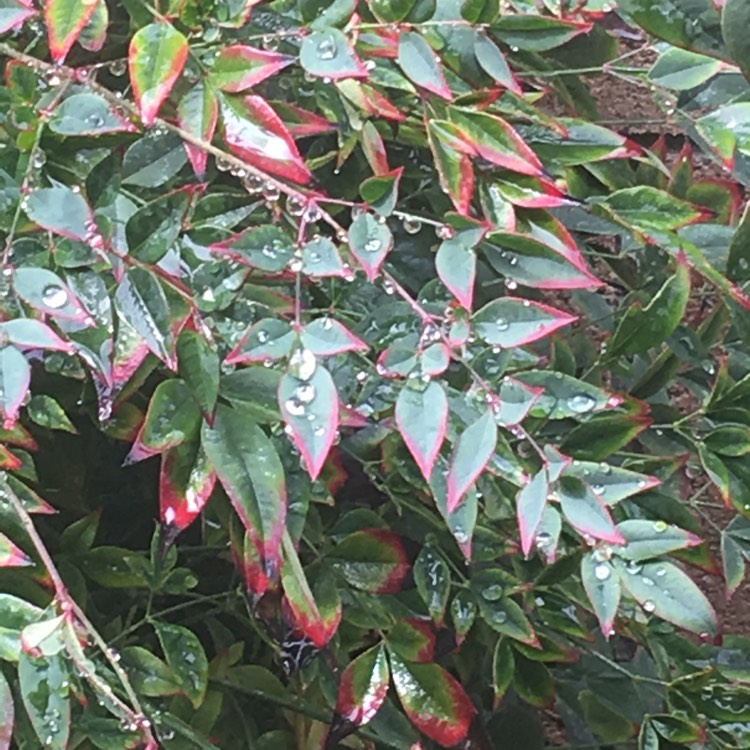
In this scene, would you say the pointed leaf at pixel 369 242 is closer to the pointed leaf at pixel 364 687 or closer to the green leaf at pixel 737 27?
the green leaf at pixel 737 27

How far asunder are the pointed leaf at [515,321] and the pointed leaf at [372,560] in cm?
21

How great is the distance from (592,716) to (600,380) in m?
0.28

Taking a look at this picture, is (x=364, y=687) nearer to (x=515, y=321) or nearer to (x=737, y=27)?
(x=515, y=321)

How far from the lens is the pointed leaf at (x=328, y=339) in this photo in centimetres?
46

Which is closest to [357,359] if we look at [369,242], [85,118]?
[369,242]

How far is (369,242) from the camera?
1.62ft

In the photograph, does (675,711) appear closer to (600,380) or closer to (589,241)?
(600,380)

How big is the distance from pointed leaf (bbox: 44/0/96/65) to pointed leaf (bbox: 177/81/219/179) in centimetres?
6

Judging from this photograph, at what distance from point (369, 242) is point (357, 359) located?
0.10m

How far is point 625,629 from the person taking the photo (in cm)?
71

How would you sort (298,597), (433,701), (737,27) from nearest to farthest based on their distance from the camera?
(737,27) < (298,597) < (433,701)

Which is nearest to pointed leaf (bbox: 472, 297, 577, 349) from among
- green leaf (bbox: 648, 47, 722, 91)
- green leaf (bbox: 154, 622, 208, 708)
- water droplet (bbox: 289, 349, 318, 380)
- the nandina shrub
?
the nandina shrub

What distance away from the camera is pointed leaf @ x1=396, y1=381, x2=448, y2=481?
1.49ft

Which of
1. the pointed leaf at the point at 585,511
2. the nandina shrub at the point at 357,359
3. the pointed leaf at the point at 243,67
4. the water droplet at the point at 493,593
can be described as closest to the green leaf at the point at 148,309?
the nandina shrub at the point at 357,359
